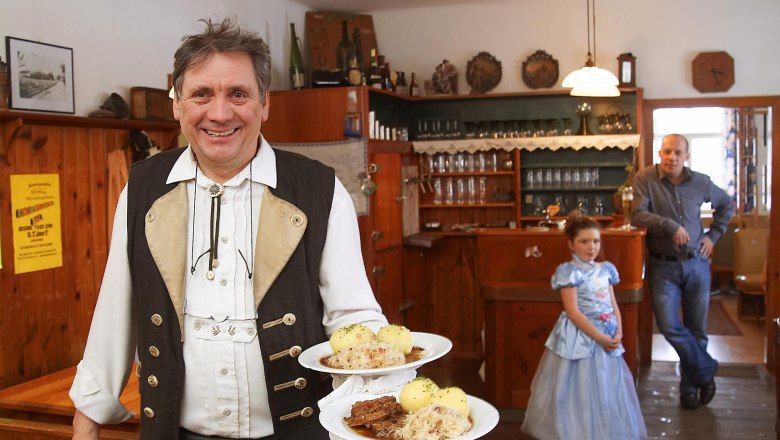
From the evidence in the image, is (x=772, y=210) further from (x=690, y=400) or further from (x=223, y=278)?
(x=223, y=278)

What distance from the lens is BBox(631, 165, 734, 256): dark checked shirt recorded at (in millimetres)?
5676

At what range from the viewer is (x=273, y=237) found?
6.37 feet

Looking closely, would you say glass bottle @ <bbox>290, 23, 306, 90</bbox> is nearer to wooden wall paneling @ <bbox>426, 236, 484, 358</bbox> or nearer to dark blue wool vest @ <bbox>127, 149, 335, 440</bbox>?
wooden wall paneling @ <bbox>426, 236, 484, 358</bbox>

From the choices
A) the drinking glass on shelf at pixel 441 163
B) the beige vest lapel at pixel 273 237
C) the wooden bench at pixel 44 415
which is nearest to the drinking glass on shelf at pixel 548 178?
the drinking glass on shelf at pixel 441 163

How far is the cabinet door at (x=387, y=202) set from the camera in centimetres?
642

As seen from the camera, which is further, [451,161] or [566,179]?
[451,161]

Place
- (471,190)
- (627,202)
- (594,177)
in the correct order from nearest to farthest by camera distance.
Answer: (627,202)
(594,177)
(471,190)

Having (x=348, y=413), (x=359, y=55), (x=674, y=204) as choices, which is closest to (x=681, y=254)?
(x=674, y=204)

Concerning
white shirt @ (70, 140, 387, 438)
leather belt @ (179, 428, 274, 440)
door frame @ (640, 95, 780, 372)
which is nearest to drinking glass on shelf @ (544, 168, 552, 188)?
door frame @ (640, 95, 780, 372)

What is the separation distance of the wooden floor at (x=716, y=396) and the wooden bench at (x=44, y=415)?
Answer: 8.50ft

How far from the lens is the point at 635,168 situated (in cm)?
714

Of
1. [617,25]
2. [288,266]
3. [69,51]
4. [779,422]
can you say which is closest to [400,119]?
[617,25]

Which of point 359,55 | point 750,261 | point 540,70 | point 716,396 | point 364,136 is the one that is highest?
point 359,55

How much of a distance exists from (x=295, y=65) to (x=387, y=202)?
4.30ft
